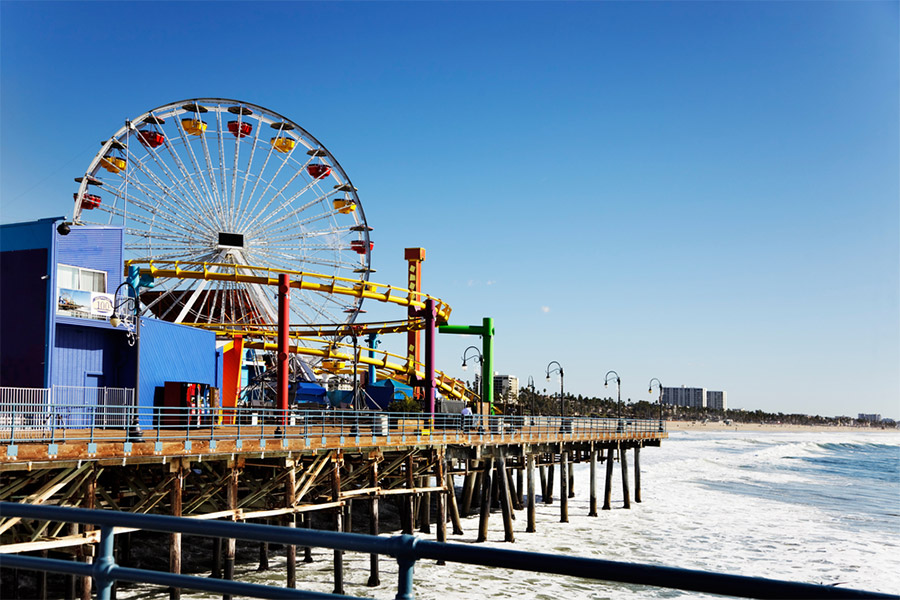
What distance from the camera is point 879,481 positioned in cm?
7369

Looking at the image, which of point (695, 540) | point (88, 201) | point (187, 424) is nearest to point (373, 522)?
point (187, 424)

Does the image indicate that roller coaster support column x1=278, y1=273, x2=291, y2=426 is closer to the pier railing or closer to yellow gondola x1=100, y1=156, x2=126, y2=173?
the pier railing

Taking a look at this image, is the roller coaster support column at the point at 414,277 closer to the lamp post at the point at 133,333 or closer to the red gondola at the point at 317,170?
the red gondola at the point at 317,170

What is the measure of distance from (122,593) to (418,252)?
1483 inches

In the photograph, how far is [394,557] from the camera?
3.10 meters

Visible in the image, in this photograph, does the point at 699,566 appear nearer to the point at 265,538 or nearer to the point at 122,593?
the point at 122,593

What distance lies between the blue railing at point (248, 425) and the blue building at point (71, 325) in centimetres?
97

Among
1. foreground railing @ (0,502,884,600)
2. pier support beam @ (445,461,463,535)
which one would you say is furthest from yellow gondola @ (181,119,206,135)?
foreground railing @ (0,502,884,600)

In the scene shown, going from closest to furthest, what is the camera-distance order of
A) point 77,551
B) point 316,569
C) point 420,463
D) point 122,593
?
point 77,551
point 122,593
point 316,569
point 420,463

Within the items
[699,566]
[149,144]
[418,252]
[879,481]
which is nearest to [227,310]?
[149,144]

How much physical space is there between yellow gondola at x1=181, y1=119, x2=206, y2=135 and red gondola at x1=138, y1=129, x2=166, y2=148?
1.59 metres

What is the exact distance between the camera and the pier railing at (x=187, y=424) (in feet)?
62.5

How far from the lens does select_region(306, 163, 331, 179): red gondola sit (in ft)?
173

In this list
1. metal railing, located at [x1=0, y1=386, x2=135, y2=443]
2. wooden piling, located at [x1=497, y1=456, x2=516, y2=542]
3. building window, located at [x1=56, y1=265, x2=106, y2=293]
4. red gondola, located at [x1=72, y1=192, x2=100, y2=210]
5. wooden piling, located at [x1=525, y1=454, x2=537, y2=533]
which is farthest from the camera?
red gondola, located at [x1=72, y1=192, x2=100, y2=210]
